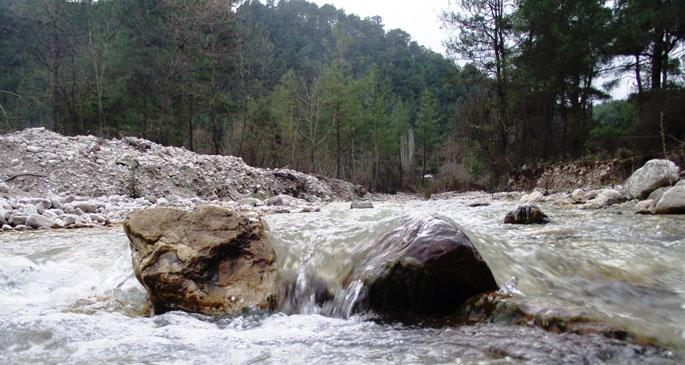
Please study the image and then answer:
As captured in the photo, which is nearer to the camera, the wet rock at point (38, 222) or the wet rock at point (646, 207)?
the wet rock at point (646, 207)

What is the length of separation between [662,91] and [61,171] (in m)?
14.7

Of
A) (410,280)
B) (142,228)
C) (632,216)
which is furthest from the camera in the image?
(632,216)

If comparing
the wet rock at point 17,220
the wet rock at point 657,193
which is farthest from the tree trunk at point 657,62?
the wet rock at point 17,220

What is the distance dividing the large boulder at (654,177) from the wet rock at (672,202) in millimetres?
995

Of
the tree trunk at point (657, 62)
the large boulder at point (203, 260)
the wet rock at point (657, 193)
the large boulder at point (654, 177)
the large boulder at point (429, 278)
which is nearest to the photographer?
the large boulder at point (429, 278)

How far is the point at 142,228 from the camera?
3479 millimetres

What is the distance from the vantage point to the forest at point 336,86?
13.9m

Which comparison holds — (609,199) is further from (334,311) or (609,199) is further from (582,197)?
(334,311)

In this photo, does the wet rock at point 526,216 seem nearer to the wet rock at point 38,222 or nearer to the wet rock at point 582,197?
the wet rock at point 582,197

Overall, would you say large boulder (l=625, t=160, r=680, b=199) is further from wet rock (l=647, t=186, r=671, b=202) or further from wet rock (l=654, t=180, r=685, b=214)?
wet rock (l=654, t=180, r=685, b=214)

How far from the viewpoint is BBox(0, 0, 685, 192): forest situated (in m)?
13.9

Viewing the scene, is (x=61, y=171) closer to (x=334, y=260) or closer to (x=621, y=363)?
(x=334, y=260)

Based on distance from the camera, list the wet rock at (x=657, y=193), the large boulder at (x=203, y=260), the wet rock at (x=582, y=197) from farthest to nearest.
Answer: the wet rock at (x=582, y=197) < the wet rock at (x=657, y=193) < the large boulder at (x=203, y=260)

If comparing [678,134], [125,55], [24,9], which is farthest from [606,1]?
[24,9]
